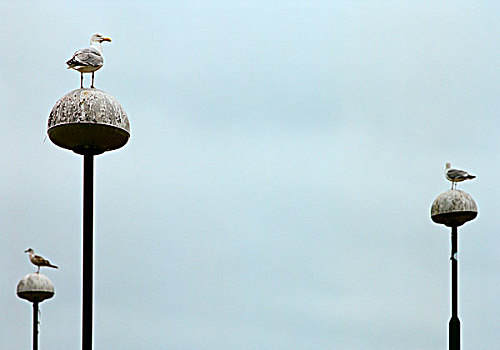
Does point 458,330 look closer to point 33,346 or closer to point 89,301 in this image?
point 89,301

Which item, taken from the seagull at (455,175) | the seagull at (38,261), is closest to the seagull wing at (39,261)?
the seagull at (38,261)

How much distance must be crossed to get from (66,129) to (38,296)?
13.6 metres

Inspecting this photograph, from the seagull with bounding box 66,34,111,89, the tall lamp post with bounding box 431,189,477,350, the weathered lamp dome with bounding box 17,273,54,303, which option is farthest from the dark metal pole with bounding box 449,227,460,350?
the weathered lamp dome with bounding box 17,273,54,303

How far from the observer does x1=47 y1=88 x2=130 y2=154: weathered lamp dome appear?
48.9ft

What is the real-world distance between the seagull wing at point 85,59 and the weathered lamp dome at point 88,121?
9.40ft

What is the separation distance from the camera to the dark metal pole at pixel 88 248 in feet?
46.3

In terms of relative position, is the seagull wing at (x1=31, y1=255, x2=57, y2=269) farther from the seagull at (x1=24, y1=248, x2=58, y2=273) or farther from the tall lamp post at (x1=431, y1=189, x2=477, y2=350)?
the tall lamp post at (x1=431, y1=189, x2=477, y2=350)

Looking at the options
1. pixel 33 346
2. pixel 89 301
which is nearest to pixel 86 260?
pixel 89 301

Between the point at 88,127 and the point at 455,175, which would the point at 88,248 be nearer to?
the point at 88,127

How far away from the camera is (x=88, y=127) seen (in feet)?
48.9

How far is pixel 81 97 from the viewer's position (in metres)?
15.0

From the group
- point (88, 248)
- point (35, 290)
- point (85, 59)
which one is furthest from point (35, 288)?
point (88, 248)

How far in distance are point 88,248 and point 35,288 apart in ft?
44.0

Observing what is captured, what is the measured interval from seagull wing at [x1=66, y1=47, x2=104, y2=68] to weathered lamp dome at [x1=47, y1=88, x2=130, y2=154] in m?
2.87
